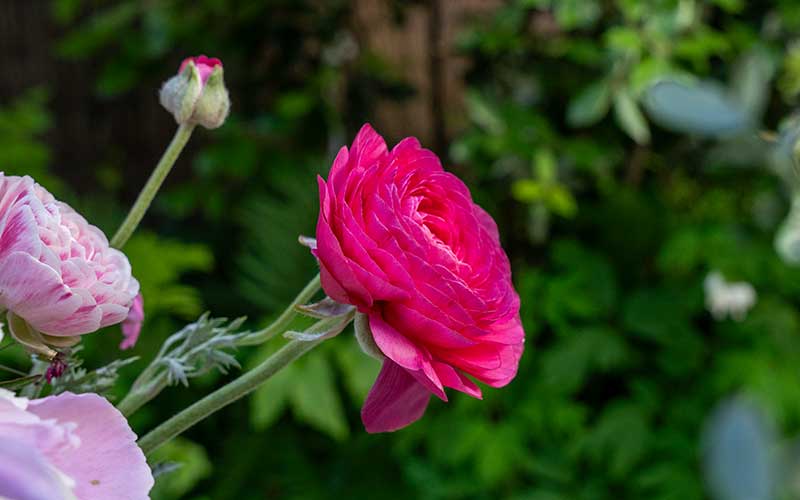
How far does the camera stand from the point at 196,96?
1.61 ft

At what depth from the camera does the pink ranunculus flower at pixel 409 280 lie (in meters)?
0.39

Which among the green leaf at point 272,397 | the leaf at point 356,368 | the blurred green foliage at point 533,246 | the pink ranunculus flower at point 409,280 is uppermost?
the blurred green foliage at point 533,246

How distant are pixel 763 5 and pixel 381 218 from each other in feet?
7.08

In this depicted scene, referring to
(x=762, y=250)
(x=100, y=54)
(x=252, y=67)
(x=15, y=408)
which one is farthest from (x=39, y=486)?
(x=100, y=54)

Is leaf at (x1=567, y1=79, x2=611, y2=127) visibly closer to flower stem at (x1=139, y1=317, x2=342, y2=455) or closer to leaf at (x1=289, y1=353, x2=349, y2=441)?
leaf at (x1=289, y1=353, x2=349, y2=441)

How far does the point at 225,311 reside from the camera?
8.03 feet

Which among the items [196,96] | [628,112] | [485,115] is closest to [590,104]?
[628,112]

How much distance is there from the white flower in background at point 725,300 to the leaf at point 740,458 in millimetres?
2121

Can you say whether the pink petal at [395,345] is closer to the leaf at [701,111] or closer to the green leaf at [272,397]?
the leaf at [701,111]

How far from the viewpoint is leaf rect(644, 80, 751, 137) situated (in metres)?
0.34

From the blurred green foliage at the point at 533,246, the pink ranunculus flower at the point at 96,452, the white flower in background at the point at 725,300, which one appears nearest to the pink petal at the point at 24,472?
the pink ranunculus flower at the point at 96,452

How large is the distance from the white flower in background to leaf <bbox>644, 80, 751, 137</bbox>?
1968mm

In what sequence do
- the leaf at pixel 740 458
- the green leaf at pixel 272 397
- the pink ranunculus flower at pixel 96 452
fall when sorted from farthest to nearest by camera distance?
the green leaf at pixel 272 397, the pink ranunculus flower at pixel 96 452, the leaf at pixel 740 458

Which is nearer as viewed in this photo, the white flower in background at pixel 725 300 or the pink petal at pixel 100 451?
the pink petal at pixel 100 451
